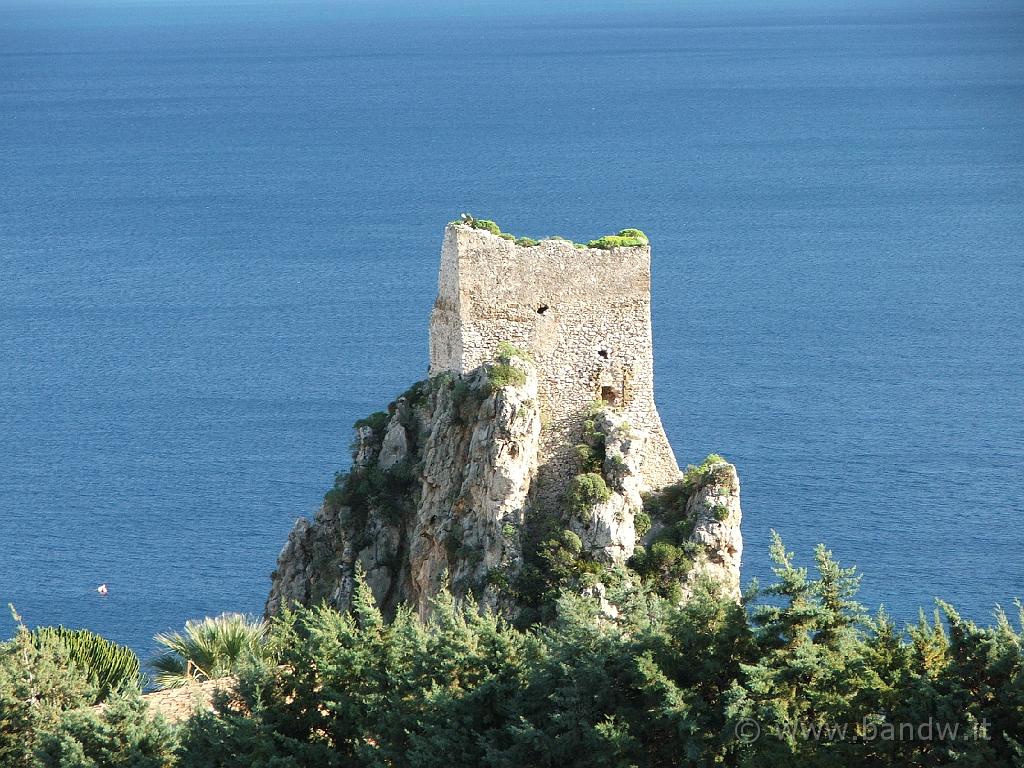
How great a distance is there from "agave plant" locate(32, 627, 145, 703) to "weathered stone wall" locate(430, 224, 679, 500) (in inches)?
374

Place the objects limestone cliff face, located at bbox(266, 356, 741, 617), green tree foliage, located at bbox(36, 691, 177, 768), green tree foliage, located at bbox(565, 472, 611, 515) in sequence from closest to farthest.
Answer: green tree foliage, located at bbox(36, 691, 177, 768)
limestone cliff face, located at bbox(266, 356, 741, 617)
green tree foliage, located at bbox(565, 472, 611, 515)

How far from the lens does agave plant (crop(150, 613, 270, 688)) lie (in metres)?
37.5

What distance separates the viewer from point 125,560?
8625cm

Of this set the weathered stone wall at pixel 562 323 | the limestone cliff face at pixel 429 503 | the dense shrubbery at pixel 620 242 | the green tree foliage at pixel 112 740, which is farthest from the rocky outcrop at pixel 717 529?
the green tree foliage at pixel 112 740

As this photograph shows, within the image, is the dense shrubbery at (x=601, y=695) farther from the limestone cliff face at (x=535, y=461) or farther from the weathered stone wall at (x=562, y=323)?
the weathered stone wall at (x=562, y=323)

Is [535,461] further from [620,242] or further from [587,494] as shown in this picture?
[620,242]

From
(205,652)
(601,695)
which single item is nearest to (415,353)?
(205,652)

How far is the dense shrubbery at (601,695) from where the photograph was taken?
2938 cm

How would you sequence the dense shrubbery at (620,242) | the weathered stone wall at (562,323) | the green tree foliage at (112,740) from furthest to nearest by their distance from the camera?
the dense shrubbery at (620,242) < the weathered stone wall at (562,323) < the green tree foliage at (112,740)

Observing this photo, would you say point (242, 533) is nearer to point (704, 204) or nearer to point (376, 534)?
point (376, 534)

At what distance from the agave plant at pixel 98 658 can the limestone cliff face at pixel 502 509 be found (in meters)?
4.85

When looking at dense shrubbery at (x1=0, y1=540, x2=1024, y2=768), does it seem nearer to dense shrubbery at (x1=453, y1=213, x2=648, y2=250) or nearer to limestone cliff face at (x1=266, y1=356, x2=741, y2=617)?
limestone cliff face at (x1=266, y1=356, x2=741, y2=617)

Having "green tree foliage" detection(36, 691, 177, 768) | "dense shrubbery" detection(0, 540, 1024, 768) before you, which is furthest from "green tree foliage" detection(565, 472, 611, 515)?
"green tree foliage" detection(36, 691, 177, 768)

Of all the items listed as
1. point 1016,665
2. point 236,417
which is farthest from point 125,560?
point 1016,665
